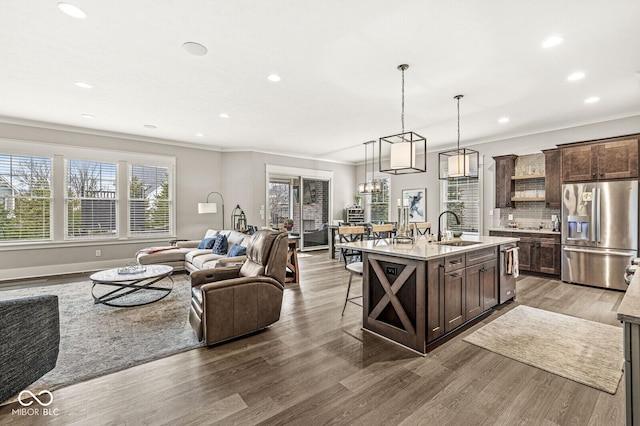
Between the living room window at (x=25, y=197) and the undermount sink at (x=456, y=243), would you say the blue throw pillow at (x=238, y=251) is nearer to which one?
the undermount sink at (x=456, y=243)

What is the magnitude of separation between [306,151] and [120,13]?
5.97 metres

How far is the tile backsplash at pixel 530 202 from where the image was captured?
5887 millimetres

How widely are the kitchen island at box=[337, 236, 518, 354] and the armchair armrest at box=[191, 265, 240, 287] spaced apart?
1.41 meters

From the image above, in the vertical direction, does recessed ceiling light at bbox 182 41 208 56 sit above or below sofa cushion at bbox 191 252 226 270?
above

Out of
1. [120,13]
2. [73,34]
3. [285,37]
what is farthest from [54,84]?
[285,37]

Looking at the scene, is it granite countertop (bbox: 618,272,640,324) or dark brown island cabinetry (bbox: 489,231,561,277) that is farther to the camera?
dark brown island cabinetry (bbox: 489,231,561,277)

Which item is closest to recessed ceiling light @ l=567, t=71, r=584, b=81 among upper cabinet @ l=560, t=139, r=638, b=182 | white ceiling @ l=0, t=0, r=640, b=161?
white ceiling @ l=0, t=0, r=640, b=161

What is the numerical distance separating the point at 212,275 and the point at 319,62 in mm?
2628

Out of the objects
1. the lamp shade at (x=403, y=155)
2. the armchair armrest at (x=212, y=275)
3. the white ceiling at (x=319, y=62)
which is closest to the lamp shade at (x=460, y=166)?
the white ceiling at (x=319, y=62)

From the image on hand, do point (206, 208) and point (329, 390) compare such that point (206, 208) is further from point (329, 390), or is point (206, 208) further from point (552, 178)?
point (552, 178)

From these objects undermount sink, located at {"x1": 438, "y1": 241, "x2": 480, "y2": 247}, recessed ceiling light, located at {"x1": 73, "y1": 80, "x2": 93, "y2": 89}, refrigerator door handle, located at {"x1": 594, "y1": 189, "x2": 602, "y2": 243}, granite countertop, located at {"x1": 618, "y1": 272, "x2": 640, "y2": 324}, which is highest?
recessed ceiling light, located at {"x1": 73, "y1": 80, "x2": 93, "y2": 89}

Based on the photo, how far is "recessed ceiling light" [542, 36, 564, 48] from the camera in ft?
9.01

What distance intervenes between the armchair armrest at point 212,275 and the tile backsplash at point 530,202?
5720 mm

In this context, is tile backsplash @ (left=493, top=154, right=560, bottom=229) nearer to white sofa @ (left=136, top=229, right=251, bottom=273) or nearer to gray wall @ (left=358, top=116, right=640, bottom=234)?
gray wall @ (left=358, top=116, right=640, bottom=234)
